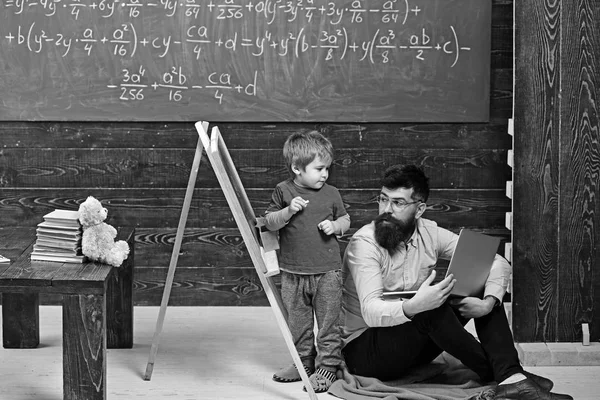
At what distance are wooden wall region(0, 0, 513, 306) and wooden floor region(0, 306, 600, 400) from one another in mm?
341

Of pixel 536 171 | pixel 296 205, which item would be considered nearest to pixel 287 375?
pixel 296 205

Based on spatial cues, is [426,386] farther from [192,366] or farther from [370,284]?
[192,366]

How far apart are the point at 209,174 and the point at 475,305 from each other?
6.22 ft

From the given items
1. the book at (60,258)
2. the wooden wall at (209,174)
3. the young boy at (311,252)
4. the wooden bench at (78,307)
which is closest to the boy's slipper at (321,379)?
the young boy at (311,252)

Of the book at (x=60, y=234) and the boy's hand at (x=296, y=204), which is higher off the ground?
the boy's hand at (x=296, y=204)

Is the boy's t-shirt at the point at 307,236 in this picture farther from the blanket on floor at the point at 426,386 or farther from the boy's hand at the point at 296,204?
the blanket on floor at the point at 426,386

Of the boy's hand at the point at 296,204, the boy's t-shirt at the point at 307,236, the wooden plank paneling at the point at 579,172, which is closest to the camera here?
the boy's hand at the point at 296,204

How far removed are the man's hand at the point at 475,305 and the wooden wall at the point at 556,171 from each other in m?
0.61

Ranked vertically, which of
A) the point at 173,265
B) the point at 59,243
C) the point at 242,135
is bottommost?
the point at 173,265

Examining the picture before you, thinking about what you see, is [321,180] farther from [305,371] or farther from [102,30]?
[102,30]

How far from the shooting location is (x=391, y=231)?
3.60 m

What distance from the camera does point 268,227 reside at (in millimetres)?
3695

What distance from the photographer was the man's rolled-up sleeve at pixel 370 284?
3.40 meters

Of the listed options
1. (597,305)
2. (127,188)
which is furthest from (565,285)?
(127,188)
